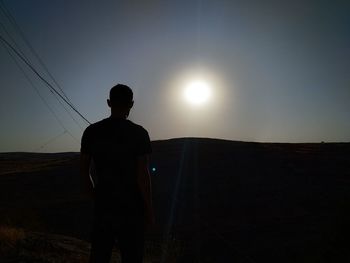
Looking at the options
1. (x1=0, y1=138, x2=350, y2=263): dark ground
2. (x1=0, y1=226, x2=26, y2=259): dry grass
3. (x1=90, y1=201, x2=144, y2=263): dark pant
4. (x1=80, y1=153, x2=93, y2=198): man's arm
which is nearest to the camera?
(x1=90, y1=201, x2=144, y2=263): dark pant

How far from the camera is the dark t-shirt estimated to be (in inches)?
122

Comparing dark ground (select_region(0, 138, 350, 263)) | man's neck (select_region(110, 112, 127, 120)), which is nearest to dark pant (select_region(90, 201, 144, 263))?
man's neck (select_region(110, 112, 127, 120))

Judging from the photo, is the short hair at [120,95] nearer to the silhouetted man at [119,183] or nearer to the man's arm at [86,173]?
the silhouetted man at [119,183]

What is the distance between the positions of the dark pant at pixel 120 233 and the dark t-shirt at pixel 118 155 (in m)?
0.11

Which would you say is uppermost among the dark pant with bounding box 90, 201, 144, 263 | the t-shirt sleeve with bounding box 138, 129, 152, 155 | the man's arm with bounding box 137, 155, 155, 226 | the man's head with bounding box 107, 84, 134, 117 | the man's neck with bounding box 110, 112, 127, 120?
the man's head with bounding box 107, 84, 134, 117

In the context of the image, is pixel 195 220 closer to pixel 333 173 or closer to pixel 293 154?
pixel 333 173

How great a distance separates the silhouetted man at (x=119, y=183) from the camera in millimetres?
3049

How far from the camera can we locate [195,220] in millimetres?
20344

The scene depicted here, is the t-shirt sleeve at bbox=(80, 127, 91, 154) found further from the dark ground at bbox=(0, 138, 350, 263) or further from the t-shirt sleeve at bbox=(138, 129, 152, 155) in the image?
the dark ground at bbox=(0, 138, 350, 263)

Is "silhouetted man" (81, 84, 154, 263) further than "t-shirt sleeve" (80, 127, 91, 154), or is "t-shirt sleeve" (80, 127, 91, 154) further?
"t-shirt sleeve" (80, 127, 91, 154)

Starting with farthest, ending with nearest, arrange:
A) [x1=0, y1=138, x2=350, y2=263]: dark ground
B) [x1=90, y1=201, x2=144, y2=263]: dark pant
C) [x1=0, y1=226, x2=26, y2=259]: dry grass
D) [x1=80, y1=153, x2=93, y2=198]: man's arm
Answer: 1. [x1=0, y1=138, x2=350, y2=263]: dark ground
2. [x1=0, y1=226, x2=26, y2=259]: dry grass
3. [x1=80, y1=153, x2=93, y2=198]: man's arm
4. [x1=90, y1=201, x2=144, y2=263]: dark pant

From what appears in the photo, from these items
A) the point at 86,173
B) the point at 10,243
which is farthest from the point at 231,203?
the point at 86,173

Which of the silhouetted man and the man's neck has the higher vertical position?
the man's neck

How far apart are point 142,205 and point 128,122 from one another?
65 centimetres
